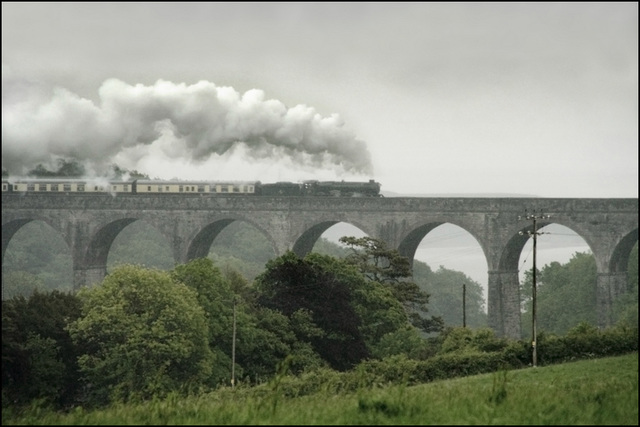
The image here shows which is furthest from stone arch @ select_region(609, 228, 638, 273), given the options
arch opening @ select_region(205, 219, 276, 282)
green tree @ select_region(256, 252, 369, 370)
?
arch opening @ select_region(205, 219, 276, 282)

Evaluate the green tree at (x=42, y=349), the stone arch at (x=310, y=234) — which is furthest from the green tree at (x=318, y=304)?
the stone arch at (x=310, y=234)

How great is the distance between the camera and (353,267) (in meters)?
47.2

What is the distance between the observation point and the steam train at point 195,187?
63.0 m

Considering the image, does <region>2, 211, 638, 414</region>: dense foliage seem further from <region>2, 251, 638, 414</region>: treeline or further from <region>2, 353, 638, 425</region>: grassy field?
<region>2, 353, 638, 425</region>: grassy field

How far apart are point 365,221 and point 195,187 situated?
13.0 meters

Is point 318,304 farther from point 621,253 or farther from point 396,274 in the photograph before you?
point 621,253

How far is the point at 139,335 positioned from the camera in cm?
3503

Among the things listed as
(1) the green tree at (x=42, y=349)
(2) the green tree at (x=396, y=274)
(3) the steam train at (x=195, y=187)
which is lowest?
(1) the green tree at (x=42, y=349)

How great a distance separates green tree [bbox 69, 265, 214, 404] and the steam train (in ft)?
85.8

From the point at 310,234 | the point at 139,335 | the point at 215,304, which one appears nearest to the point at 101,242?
the point at 310,234

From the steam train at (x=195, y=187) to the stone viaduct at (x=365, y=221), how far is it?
3.78ft

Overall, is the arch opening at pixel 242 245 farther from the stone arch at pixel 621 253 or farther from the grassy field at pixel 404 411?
the grassy field at pixel 404 411

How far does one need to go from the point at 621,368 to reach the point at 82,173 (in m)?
51.0

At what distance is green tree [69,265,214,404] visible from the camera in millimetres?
34344
